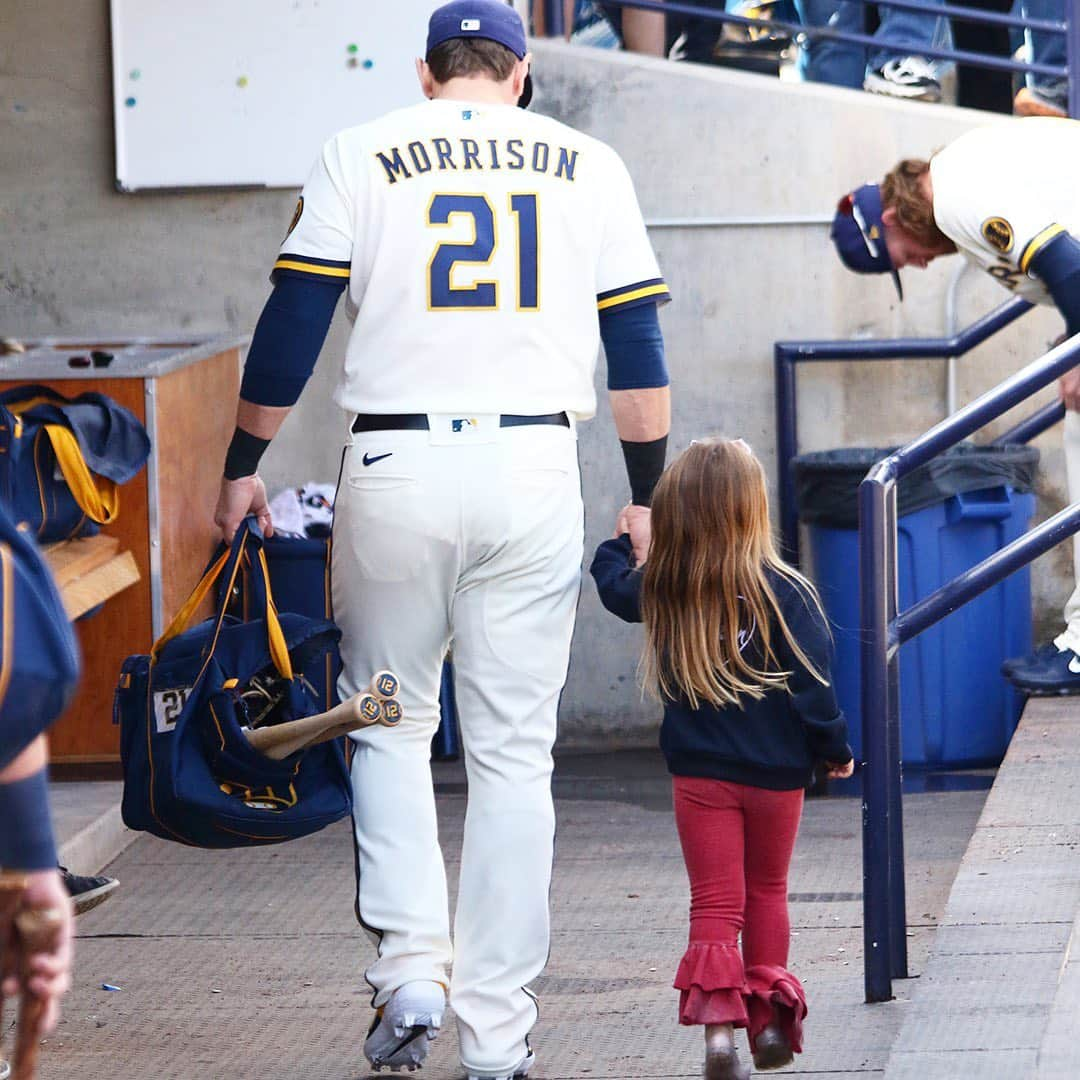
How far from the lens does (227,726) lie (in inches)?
134

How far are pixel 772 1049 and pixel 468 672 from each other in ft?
2.70

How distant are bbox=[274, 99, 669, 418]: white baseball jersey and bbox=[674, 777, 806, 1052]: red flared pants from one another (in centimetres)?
75

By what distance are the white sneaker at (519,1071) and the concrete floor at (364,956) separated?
0.04 metres

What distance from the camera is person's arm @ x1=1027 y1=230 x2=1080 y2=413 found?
4.67 metres

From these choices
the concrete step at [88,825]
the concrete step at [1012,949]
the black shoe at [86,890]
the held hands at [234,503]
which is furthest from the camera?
the concrete step at [88,825]

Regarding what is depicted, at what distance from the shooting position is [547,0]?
23.7ft

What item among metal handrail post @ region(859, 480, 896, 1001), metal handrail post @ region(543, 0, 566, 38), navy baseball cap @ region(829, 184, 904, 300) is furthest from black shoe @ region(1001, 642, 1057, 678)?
metal handrail post @ region(543, 0, 566, 38)

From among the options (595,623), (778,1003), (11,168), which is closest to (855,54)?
(595,623)

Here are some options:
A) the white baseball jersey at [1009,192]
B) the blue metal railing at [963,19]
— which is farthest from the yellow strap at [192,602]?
the blue metal railing at [963,19]

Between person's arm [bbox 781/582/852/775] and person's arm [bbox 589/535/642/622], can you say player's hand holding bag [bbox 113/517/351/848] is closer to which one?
person's arm [bbox 589/535/642/622]

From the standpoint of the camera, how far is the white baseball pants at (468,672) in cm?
341

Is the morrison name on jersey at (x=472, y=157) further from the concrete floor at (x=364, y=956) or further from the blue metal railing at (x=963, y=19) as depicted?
the blue metal railing at (x=963, y=19)

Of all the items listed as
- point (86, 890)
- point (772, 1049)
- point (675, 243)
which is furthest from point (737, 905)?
point (675, 243)

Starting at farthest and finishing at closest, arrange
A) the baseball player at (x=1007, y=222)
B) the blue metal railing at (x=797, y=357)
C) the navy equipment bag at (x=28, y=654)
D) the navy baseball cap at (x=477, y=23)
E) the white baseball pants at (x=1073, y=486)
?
the blue metal railing at (x=797, y=357)
the white baseball pants at (x=1073, y=486)
the baseball player at (x=1007, y=222)
the navy baseball cap at (x=477, y=23)
the navy equipment bag at (x=28, y=654)
